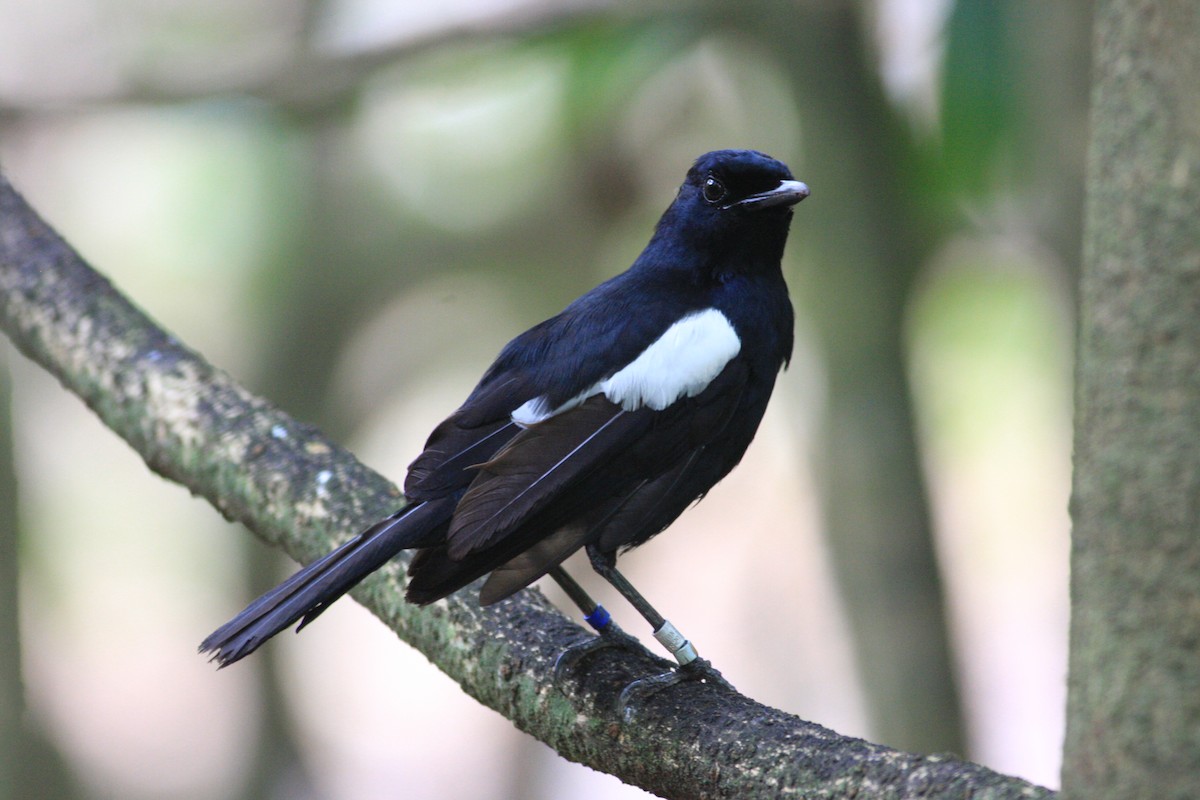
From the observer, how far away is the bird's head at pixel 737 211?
306 cm

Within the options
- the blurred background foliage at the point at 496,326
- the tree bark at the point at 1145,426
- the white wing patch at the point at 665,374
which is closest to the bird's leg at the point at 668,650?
the white wing patch at the point at 665,374

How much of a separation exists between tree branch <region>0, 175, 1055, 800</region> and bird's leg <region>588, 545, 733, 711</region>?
37 mm

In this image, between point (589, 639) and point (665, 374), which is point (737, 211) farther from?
point (589, 639)

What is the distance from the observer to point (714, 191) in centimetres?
311

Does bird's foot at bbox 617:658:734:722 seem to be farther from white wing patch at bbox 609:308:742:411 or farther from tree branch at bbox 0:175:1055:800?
white wing patch at bbox 609:308:742:411

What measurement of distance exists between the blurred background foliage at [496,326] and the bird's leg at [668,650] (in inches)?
91.2

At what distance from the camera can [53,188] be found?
7.45 meters

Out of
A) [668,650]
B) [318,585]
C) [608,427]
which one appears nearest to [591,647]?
[668,650]

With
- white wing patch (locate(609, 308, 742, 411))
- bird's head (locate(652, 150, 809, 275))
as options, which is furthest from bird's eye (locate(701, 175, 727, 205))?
white wing patch (locate(609, 308, 742, 411))

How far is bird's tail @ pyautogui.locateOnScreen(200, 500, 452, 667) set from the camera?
2322 millimetres

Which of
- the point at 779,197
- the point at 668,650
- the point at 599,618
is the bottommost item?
the point at 668,650

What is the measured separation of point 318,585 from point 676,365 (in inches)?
33.7

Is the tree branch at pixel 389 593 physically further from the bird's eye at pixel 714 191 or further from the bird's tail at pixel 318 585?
the bird's eye at pixel 714 191

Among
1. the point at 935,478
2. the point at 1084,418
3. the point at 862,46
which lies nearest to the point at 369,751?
the point at 935,478
